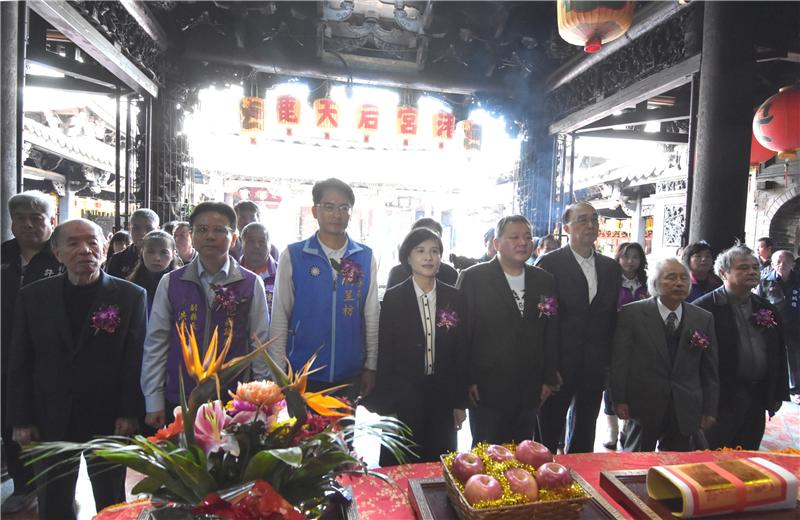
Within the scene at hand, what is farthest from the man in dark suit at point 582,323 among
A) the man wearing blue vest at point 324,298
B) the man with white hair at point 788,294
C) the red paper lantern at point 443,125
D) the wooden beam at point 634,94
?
the red paper lantern at point 443,125

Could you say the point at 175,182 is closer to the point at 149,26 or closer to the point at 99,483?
the point at 149,26

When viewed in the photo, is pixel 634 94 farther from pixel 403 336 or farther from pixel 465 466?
pixel 465 466

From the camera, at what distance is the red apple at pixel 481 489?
3.51 ft

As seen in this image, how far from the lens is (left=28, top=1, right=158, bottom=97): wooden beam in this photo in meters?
3.19

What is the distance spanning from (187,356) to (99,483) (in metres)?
1.63

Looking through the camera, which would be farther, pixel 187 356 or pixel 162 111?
pixel 162 111

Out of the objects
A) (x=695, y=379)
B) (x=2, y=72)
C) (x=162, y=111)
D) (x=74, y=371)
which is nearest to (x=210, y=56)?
(x=162, y=111)

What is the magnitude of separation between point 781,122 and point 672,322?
2.28 metres

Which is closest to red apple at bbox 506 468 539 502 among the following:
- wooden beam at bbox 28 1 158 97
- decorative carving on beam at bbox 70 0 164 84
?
wooden beam at bbox 28 1 158 97

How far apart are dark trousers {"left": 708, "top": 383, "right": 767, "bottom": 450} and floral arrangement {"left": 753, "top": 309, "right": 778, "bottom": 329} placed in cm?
35

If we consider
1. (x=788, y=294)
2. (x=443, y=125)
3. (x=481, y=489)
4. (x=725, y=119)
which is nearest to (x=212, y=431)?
(x=481, y=489)

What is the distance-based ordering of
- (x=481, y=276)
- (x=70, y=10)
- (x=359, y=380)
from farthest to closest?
1. (x=70, y=10)
2. (x=481, y=276)
3. (x=359, y=380)

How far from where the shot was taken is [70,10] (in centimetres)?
337

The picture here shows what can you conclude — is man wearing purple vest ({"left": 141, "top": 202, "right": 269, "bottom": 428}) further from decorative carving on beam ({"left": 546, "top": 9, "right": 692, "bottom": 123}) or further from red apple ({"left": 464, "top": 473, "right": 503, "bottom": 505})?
decorative carving on beam ({"left": 546, "top": 9, "right": 692, "bottom": 123})
